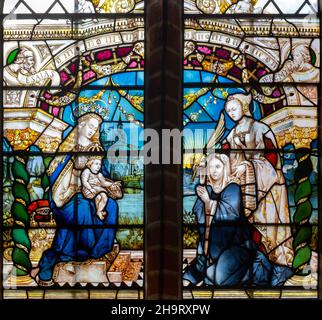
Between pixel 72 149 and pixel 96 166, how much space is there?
262 millimetres

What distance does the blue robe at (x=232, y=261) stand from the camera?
10.9m

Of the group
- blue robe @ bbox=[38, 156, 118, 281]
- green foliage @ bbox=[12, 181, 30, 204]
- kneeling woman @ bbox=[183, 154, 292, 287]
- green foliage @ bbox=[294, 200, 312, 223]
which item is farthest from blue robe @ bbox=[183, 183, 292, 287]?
green foliage @ bbox=[12, 181, 30, 204]

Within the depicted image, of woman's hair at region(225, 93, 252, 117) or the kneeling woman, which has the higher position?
woman's hair at region(225, 93, 252, 117)

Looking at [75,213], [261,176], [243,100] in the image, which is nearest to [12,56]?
[75,213]

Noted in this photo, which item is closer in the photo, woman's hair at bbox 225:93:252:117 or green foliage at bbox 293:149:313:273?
green foliage at bbox 293:149:313:273

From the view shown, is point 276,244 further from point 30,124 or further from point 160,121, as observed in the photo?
point 30,124

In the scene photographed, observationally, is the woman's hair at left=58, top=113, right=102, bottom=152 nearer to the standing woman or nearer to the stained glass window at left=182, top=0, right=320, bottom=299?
the stained glass window at left=182, top=0, right=320, bottom=299

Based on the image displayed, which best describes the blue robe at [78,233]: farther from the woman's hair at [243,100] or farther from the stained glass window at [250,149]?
the woman's hair at [243,100]

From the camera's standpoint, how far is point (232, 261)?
35.7 ft

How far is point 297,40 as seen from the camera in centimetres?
1123

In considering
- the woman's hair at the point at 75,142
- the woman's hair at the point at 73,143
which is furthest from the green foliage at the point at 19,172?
the woman's hair at the point at 75,142

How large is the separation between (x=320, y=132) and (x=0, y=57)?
2773 millimetres

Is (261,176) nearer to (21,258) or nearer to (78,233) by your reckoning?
(78,233)

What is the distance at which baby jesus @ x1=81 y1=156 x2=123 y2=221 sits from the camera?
11.0 meters
